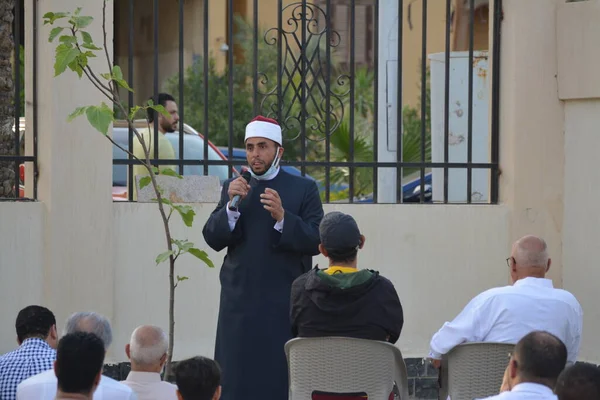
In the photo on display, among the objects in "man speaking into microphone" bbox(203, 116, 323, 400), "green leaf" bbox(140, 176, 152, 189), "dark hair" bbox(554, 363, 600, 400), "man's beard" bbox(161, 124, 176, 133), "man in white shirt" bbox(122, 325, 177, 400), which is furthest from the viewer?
"man's beard" bbox(161, 124, 176, 133)

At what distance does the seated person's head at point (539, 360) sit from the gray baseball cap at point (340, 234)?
1.16m

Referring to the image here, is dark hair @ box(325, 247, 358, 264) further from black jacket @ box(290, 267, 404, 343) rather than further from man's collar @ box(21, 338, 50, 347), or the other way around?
man's collar @ box(21, 338, 50, 347)

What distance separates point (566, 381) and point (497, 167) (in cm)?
466

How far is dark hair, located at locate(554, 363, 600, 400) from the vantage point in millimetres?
3740

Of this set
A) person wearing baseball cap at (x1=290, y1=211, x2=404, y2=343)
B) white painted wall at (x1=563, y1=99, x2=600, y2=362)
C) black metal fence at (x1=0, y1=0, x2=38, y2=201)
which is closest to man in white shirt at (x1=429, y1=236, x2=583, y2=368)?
person wearing baseball cap at (x1=290, y1=211, x2=404, y2=343)

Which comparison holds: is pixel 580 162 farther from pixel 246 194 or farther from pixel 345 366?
pixel 345 366

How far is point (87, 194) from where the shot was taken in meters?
7.50

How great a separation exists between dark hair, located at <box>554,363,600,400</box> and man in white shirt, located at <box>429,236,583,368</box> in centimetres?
129

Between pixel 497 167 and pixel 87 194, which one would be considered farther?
pixel 497 167

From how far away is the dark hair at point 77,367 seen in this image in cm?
393

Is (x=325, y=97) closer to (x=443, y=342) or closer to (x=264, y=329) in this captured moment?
(x=264, y=329)

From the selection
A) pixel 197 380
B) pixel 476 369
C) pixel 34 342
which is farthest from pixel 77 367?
pixel 476 369

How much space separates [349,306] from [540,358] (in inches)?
43.7

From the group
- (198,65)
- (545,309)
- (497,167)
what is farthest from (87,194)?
(198,65)
